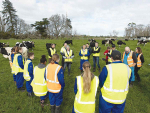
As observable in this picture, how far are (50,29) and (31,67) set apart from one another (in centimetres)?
3779

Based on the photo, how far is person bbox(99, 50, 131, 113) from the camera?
1843mm

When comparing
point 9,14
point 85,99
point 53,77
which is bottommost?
point 85,99

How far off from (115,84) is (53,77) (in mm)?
1525

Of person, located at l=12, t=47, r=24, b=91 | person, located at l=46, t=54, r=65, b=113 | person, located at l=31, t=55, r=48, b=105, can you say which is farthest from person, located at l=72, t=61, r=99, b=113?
person, located at l=12, t=47, r=24, b=91

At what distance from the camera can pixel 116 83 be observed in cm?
186

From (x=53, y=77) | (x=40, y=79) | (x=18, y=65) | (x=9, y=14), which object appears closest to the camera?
(x=53, y=77)

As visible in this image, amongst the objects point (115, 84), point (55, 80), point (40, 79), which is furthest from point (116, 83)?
point (40, 79)

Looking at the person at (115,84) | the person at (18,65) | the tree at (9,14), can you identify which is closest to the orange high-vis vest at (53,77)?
the person at (115,84)

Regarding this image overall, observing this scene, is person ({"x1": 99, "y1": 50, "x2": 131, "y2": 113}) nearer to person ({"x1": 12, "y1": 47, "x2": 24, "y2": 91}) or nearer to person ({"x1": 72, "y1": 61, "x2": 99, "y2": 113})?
person ({"x1": 72, "y1": 61, "x2": 99, "y2": 113})

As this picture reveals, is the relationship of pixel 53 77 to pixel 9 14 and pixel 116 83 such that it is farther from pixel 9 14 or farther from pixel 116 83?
pixel 9 14

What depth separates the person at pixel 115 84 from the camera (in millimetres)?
1843

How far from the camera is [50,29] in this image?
38000 millimetres

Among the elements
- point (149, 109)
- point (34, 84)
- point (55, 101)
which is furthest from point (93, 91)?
point (149, 109)

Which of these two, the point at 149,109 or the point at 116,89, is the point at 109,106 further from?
the point at 149,109
